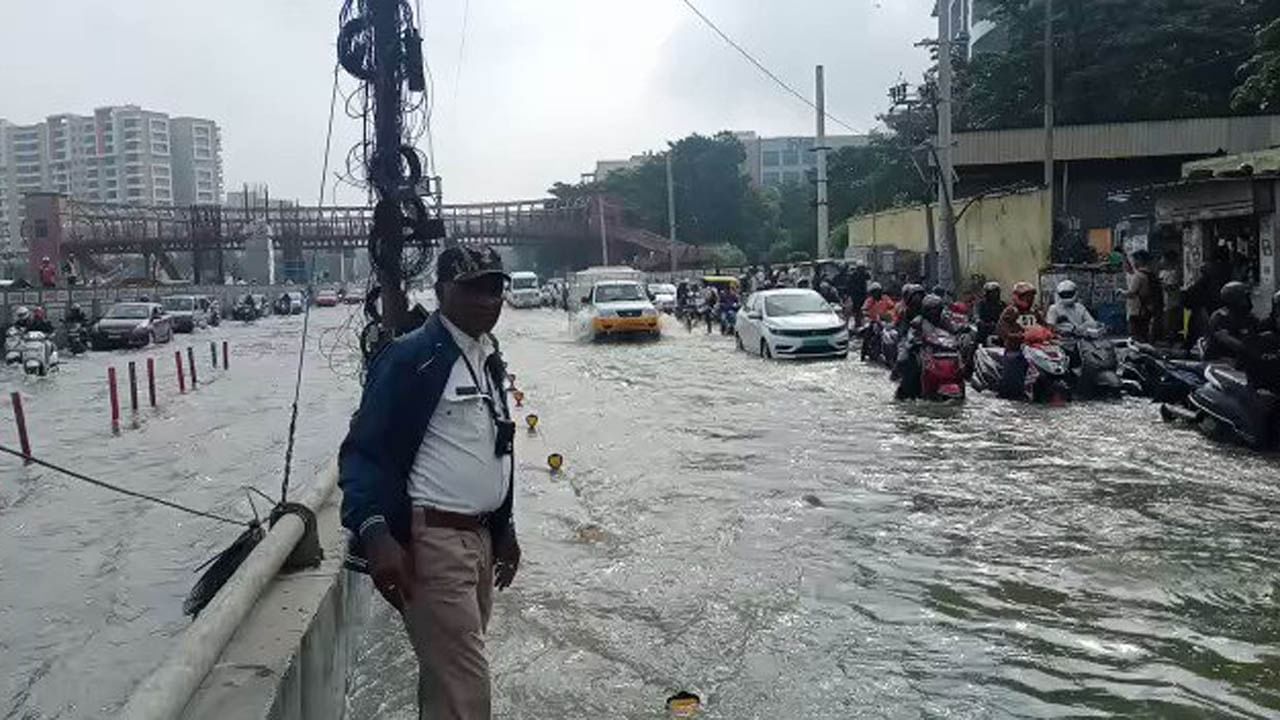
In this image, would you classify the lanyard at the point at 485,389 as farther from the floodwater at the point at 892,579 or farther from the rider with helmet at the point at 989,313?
the rider with helmet at the point at 989,313

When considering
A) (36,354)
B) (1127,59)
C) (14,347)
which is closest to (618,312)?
(36,354)

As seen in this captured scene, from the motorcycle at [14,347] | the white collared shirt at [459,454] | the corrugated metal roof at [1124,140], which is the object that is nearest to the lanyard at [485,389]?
the white collared shirt at [459,454]

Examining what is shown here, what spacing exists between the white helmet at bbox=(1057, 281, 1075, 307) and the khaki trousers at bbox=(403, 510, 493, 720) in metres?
12.1

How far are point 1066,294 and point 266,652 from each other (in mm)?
12316

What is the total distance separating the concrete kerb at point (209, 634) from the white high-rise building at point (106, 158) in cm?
11164

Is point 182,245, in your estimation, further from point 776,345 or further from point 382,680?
point 382,680

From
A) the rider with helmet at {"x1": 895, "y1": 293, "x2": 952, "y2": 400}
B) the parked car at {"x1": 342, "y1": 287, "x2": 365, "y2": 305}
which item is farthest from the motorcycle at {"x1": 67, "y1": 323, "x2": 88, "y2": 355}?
the rider with helmet at {"x1": 895, "y1": 293, "x2": 952, "y2": 400}

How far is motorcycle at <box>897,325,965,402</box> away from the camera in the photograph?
14555mm

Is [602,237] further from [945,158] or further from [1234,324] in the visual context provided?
[1234,324]

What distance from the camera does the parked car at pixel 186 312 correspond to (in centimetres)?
4819

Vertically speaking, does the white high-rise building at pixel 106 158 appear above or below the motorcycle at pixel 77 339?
above

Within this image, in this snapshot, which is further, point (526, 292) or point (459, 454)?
point (526, 292)

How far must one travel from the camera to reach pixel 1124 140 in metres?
33.6

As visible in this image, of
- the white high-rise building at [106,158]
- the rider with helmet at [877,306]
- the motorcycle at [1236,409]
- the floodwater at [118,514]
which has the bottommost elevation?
the floodwater at [118,514]
